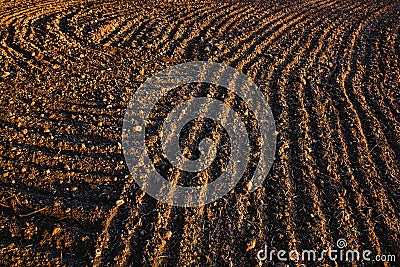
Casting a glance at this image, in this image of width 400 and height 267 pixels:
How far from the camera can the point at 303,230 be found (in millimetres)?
4004

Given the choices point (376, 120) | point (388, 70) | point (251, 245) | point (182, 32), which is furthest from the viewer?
point (182, 32)

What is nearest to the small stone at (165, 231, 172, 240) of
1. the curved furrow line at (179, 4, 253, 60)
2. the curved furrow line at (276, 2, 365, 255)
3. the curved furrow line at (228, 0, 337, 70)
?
the curved furrow line at (276, 2, 365, 255)

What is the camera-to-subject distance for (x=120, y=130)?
5023 mm

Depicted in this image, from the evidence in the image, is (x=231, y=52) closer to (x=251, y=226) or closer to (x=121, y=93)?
(x=121, y=93)

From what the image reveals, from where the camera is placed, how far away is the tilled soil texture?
385 cm

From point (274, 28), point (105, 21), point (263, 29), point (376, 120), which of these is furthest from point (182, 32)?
point (376, 120)

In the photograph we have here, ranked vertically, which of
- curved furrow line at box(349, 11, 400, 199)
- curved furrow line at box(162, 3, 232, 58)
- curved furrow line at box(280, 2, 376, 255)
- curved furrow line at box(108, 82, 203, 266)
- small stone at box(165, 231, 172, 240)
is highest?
curved furrow line at box(349, 11, 400, 199)

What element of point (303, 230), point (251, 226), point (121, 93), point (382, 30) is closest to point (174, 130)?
point (121, 93)

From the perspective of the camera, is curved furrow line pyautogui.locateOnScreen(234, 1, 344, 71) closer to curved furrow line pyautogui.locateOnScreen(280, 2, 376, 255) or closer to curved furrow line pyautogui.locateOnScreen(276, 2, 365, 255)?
curved furrow line pyautogui.locateOnScreen(276, 2, 365, 255)

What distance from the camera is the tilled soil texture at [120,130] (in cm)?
385

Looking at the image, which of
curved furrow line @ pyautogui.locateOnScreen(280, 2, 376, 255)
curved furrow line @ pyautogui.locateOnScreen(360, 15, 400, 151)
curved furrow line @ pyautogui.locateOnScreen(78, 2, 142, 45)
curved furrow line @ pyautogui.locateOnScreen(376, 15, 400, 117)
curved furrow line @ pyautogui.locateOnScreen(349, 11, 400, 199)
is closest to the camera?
curved furrow line @ pyautogui.locateOnScreen(280, 2, 376, 255)

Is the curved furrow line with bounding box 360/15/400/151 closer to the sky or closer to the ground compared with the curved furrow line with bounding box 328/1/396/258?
closer to the sky

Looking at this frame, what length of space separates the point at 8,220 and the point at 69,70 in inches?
112

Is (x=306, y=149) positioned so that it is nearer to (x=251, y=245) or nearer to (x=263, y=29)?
Result: (x=251, y=245)
